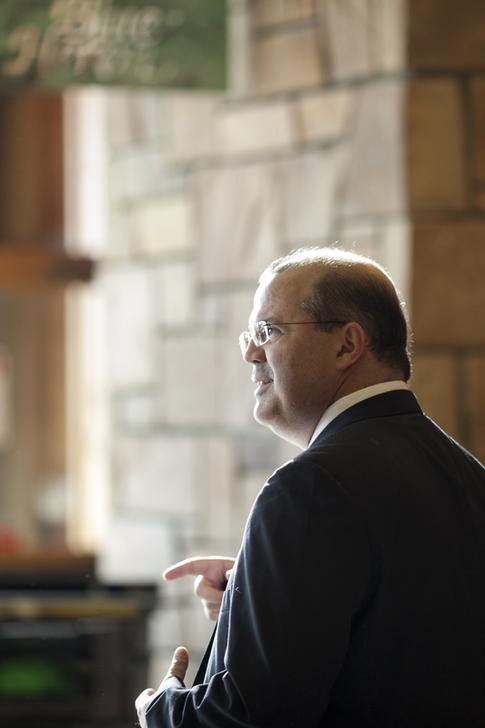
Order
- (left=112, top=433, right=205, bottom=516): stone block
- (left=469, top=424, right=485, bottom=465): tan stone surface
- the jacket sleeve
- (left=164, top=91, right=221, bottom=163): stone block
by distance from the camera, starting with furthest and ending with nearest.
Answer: (left=112, top=433, right=205, bottom=516): stone block
(left=164, top=91, right=221, bottom=163): stone block
(left=469, top=424, right=485, bottom=465): tan stone surface
the jacket sleeve

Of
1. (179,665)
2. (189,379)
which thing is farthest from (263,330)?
(189,379)

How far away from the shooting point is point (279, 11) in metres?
4.52

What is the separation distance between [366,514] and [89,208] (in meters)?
4.24

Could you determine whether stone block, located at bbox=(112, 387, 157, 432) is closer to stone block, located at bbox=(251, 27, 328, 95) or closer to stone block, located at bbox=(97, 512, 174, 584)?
stone block, located at bbox=(97, 512, 174, 584)

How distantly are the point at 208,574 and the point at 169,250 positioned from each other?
2.92 metres

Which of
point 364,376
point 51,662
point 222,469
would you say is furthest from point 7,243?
point 364,376

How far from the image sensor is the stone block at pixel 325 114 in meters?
4.27

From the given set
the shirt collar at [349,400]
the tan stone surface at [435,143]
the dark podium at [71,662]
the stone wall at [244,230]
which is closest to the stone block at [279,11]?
the stone wall at [244,230]

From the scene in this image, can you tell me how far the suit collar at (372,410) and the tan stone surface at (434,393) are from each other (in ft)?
6.46

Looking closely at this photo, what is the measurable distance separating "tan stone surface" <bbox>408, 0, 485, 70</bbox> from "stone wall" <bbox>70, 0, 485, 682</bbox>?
0.02 m

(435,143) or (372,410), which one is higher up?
(435,143)

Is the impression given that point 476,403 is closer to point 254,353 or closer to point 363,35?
point 363,35

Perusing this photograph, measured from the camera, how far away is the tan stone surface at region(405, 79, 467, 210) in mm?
4059

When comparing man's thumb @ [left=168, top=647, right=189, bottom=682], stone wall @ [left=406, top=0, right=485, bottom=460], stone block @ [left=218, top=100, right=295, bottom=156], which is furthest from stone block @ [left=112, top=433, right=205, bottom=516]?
man's thumb @ [left=168, top=647, right=189, bottom=682]
